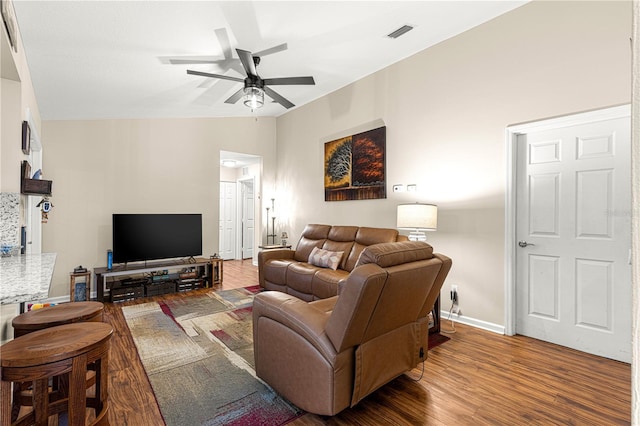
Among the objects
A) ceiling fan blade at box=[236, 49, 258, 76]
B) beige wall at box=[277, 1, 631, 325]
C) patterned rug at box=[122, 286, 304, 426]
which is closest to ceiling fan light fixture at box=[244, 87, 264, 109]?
ceiling fan blade at box=[236, 49, 258, 76]

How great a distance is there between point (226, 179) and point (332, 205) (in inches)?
153

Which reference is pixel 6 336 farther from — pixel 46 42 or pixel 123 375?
pixel 46 42

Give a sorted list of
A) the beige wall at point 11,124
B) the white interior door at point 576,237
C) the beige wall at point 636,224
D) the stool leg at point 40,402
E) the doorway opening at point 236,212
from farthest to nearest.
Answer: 1. the doorway opening at point 236,212
2. the white interior door at point 576,237
3. the beige wall at point 11,124
4. the stool leg at point 40,402
5. the beige wall at point 636,224

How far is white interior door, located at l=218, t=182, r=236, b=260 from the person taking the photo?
7.81 m

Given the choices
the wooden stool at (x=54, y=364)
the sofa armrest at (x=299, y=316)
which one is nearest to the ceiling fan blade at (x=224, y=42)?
the sofa armrest at (x=299, y=316)

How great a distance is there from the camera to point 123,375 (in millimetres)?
2318

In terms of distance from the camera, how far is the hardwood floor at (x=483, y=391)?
6.01 ft

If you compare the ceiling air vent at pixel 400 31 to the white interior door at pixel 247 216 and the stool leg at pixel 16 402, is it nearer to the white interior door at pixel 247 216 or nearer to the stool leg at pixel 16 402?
the stool leg at pixel 16 402

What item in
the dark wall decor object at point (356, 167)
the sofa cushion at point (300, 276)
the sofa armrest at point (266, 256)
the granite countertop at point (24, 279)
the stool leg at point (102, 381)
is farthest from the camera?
the sofa armrest at point (266, 256)

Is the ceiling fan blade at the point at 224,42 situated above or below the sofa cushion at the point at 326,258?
above

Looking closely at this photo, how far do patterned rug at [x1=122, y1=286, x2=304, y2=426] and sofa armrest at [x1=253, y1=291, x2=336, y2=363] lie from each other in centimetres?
48

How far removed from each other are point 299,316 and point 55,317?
1.46 meters

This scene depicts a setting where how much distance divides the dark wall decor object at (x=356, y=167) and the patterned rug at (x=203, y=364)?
2.34 m

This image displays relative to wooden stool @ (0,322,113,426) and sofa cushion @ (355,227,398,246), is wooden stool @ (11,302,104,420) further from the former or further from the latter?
sofa cushion @ (355,227,398,246)
